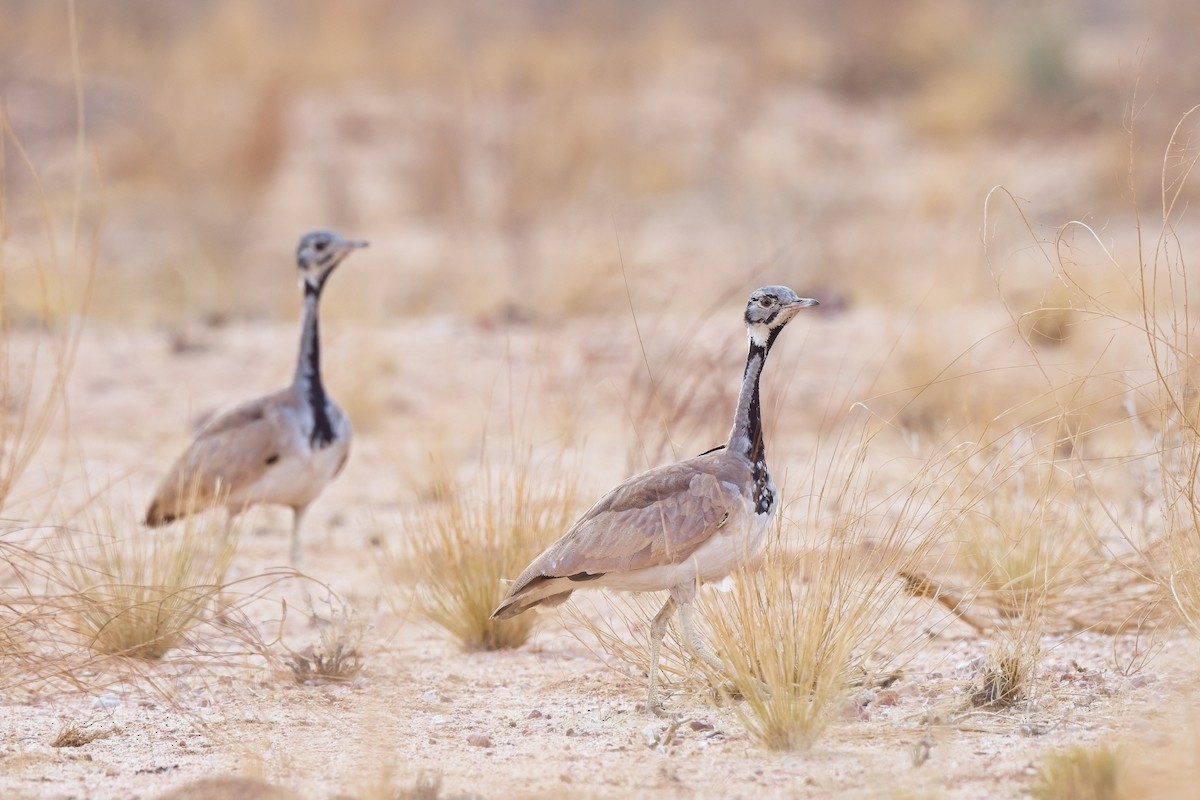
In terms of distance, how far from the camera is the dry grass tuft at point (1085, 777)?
3250 millimetres

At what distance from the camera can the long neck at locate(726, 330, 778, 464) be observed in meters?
4.39

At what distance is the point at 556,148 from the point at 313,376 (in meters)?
9.00

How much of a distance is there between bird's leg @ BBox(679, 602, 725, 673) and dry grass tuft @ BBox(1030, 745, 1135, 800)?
98 centimetres

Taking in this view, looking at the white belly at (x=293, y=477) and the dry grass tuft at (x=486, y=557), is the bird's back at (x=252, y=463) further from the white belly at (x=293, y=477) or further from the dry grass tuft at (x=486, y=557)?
the dry grass tuft at (x=486, y=557)

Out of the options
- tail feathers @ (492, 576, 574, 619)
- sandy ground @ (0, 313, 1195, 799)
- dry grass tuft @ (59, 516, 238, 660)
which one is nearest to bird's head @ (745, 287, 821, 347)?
sandy ground @ (0, 313, 1195, 799)

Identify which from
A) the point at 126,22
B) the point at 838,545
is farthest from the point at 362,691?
the point at 126,22

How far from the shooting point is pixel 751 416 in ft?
14.5

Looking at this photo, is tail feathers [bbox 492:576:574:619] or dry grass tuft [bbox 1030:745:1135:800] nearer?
dry grass tuft [bbox 1030:745:1135:800]

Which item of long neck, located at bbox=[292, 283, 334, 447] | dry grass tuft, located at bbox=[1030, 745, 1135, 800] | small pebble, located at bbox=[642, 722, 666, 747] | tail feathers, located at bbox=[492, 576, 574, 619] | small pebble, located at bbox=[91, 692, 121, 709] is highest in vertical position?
long neck, located at bbox=[292, 283, 334, 447]

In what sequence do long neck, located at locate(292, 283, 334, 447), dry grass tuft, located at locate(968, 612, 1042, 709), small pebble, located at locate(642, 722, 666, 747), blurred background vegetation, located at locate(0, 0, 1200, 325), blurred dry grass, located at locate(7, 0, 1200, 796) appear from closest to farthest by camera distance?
1. small pebble, located at locate(642, 722, 666, 747)
2. dry grass tuft, located at locate(968, 612, 1042, 709)
3. blurred dry grass, located at locate(7, 0, 1200, 796)
4. long neck, located at locate(292, 283, 334, 447)
5. blurred background vegetation, located at locate(0, 0, 1200, 325)

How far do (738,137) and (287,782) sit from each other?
52.9 feet

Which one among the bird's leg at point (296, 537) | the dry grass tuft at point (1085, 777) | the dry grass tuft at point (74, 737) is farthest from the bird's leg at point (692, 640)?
the bird's leg at point (296, 537)

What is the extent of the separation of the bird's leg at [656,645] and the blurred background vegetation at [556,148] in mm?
5558

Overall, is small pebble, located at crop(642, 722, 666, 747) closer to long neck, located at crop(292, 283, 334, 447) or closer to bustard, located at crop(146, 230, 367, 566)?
bustard, located at crop(146, 230, 367, 566)
